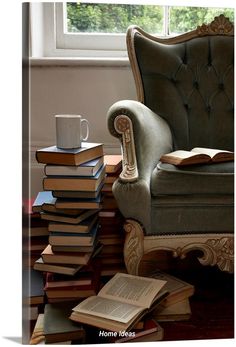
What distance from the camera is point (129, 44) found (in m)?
1.82

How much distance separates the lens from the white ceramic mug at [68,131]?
4.48 ft

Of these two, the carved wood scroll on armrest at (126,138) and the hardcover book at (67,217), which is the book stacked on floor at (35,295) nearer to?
the hardcover book at (67,217)

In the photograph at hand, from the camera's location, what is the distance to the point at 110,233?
5.15 feet

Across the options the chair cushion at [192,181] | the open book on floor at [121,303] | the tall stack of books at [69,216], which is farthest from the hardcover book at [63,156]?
the open book on floor at [121,303]

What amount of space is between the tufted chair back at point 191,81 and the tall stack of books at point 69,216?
53 cm

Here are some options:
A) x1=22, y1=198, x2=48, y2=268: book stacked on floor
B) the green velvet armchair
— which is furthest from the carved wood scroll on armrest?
x1=22, y1=198, x2=48, y2=268: book stacked on floor

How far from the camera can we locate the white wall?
2.10 metres

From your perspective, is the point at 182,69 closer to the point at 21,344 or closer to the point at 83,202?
the point at 83,202

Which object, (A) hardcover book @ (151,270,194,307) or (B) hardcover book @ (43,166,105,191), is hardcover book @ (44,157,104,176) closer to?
(B) hardcover book @ (43,166,105,191)

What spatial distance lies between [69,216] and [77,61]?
940 mm

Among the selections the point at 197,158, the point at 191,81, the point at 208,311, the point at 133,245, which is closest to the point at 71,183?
the point at 133,245

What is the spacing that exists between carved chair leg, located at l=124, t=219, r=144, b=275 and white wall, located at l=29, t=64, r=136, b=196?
2.51ft

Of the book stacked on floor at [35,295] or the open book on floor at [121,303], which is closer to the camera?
the open book on floor at [121,303]
